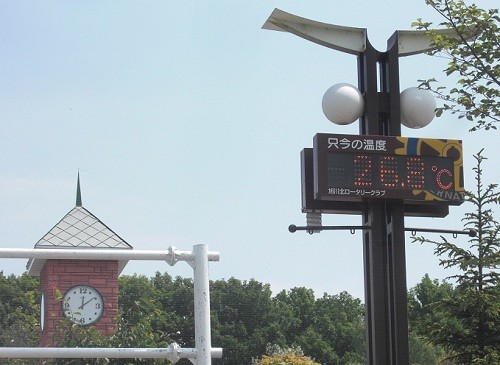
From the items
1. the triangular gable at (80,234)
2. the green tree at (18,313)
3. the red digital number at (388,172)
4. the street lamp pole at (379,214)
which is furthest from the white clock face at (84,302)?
the red digital number at (388,172)

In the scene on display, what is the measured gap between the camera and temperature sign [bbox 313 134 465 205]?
35.0 ft

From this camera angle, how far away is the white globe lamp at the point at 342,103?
11.4 metres

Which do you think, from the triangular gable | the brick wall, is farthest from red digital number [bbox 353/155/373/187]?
the triangular gable

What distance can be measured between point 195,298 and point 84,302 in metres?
9.68

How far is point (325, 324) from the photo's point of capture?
43.8 m

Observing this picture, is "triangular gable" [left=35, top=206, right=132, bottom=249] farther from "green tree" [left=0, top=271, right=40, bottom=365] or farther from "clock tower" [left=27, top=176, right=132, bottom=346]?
"green tree" [left=0, top=271, right=40, bottom=365]

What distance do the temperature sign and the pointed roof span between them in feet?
13.7

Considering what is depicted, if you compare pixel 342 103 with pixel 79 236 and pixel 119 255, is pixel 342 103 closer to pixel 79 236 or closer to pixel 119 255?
pixel 79 236

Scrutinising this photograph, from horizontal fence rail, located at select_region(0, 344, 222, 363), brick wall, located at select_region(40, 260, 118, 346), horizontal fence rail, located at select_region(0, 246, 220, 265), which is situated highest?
brick wall, located at select_region(40, 260, 118, 346)

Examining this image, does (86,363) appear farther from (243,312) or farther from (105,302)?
(243,312)

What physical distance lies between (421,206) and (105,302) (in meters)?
4.47

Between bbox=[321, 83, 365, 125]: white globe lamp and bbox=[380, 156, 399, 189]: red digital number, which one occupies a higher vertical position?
bbox=[321, 83, 365, 125]: white globe lamp

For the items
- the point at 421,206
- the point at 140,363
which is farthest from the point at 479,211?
the point at 140,363

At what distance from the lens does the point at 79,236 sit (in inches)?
563
